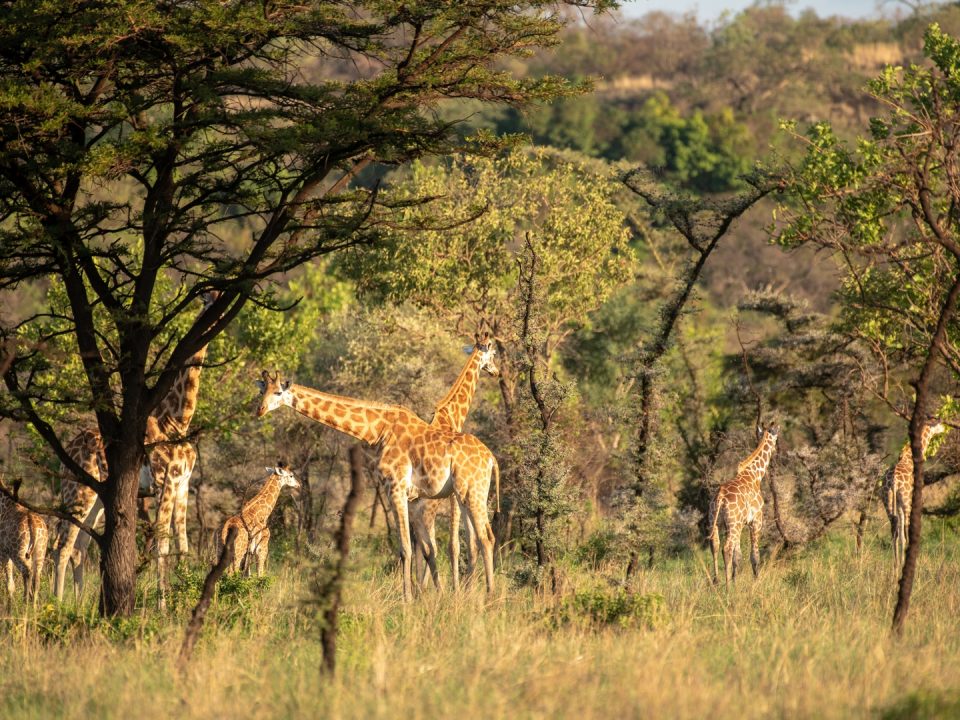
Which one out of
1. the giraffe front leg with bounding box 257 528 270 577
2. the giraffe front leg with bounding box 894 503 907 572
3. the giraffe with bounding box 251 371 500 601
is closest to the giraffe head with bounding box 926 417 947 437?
the giraffe front leg with bounding box 894 503 907 572

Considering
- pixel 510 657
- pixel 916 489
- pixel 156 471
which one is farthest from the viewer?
pixel 156 471

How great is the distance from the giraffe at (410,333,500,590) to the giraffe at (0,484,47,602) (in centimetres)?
384

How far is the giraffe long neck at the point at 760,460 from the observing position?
52.9 feet

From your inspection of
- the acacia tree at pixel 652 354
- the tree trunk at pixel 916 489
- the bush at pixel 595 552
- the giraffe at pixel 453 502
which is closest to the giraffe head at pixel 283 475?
the giraffe at pixel 453 502

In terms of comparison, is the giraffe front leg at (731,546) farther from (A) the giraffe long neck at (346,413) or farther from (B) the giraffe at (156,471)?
(B) the giraffe at (156,471)

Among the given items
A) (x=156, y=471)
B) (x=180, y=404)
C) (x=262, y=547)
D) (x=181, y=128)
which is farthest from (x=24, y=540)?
(x=181, y=128)

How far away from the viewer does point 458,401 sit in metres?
15.3

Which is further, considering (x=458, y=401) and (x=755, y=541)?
(x=755, y=541)

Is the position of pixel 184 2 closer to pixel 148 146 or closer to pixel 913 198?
pixel 148 146

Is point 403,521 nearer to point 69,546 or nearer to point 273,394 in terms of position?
point 273,394

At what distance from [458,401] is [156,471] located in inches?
135

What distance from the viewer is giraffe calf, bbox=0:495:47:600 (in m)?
13.8

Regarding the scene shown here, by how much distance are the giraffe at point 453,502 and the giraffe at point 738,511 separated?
2872 millimetres

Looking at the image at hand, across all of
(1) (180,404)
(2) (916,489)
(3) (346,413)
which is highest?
(1) (180,404)
